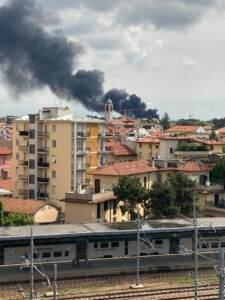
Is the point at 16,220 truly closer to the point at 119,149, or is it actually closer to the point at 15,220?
the point at 15,220

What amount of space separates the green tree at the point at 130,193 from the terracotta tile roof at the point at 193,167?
11975 mm

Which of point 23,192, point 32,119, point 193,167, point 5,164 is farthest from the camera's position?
point 5,164

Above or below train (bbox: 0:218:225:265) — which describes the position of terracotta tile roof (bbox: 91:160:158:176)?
above

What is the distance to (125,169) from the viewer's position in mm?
59812

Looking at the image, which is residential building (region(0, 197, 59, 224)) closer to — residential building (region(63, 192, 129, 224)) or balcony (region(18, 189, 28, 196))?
residential building (region(63, 192, 129, 224))

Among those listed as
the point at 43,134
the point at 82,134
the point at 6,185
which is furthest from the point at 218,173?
the point at 6,185

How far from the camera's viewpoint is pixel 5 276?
110 ft

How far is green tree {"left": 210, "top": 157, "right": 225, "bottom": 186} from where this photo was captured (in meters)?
62.5

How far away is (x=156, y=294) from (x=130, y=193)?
21.3 m

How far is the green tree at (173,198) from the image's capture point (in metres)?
50.9

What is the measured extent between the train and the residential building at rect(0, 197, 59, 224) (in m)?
13.3

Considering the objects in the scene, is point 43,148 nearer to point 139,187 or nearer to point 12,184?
point 12,184

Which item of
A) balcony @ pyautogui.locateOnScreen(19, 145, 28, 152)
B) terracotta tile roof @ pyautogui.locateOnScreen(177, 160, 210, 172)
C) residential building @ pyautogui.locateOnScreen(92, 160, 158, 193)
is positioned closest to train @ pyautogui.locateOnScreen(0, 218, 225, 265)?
residential building @ pyautogui.locateOnScreen(92, 160, 158, 193)

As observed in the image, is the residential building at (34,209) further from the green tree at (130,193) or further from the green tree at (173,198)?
the green tree at (173,198)
